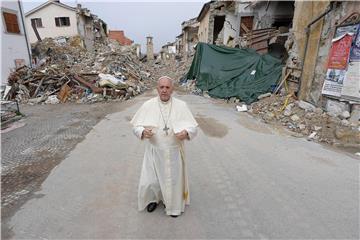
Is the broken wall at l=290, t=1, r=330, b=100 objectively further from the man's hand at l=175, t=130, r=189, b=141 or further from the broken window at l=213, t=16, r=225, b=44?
the broken window at l=213, t=16, r=225, b=44

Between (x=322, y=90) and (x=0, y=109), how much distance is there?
9899 millimetres

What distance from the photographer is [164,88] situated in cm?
233

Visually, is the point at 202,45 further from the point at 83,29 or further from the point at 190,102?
the point at 83,29

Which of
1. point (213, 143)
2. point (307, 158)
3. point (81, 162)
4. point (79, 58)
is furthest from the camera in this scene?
point (79, 58)

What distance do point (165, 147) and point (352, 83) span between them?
19.3ft

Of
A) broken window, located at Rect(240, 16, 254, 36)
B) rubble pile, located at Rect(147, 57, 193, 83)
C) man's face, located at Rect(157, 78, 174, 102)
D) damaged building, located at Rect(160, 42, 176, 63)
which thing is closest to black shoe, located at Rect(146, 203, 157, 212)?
man's face, located at Rect(157, 78, 174, 102)

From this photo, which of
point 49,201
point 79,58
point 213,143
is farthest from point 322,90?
point 79,58

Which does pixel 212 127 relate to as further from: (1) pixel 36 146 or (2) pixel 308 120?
(1) pixel 36 146

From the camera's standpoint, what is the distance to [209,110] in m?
8.28

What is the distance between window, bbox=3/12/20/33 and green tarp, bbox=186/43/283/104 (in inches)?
485

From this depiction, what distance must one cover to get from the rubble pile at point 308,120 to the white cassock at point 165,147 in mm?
4532

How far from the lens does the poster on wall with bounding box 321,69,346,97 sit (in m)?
6.09

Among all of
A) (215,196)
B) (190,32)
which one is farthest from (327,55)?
(190,32)

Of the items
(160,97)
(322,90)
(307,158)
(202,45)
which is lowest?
(307,158)
